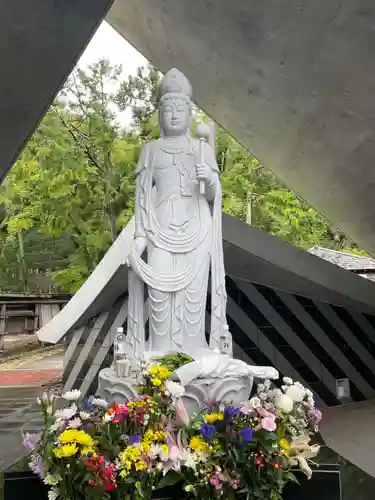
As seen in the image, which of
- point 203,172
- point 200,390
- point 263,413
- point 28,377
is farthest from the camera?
point 28,377

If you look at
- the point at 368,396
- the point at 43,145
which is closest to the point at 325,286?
the point at 368,396

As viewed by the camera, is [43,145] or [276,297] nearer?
[276,297]

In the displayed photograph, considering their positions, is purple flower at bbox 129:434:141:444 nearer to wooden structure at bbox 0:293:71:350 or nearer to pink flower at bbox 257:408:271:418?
pink flower at bbox 257:408:271:418

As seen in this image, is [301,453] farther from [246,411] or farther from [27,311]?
[27,311]

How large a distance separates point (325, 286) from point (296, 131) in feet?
7.73

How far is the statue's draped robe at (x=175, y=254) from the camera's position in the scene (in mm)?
3666

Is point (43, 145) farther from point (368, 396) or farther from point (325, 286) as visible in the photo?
point (368, 396)

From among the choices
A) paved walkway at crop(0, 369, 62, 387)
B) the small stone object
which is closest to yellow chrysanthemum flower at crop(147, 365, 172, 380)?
the small stone object

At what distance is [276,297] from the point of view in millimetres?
6766

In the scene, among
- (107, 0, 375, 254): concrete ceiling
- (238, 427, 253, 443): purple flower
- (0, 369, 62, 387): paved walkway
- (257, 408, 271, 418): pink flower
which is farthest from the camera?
(0, 369, 62, 387): paved walkway

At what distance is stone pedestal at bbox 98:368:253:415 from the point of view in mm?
3227

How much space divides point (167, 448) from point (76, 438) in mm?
396

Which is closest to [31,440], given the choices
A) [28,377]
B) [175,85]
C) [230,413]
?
[230,413]

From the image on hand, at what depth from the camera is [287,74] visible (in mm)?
4109
